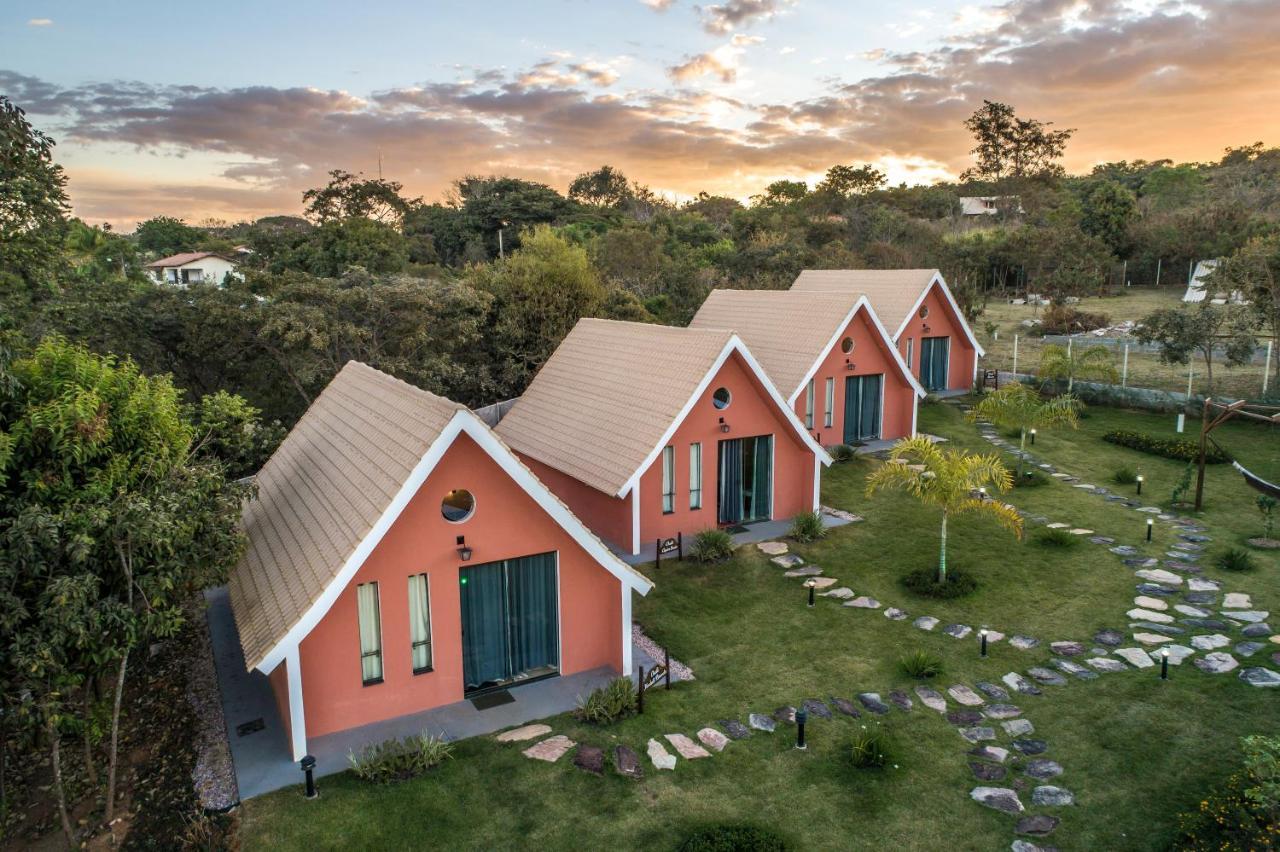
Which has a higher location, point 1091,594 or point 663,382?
point 663,382

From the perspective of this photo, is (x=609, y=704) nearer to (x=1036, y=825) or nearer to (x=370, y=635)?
(x=370, y=635)

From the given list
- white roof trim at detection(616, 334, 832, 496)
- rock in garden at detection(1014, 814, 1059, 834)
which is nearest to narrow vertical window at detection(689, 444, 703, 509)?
white roof trim at detection(616, 334, 832, 496)

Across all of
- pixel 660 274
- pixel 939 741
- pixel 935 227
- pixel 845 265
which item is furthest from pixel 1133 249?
pixel 939 741

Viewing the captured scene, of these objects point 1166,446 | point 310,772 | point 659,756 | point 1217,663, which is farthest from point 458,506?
point 1166,446

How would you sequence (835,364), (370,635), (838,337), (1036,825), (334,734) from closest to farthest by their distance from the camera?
(1036,825) → (334,734) → (370,635) → (838,337) → (835,364)

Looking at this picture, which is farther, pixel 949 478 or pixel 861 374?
pixel 861 374

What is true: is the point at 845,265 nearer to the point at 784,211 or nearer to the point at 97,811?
the point at 784,211
